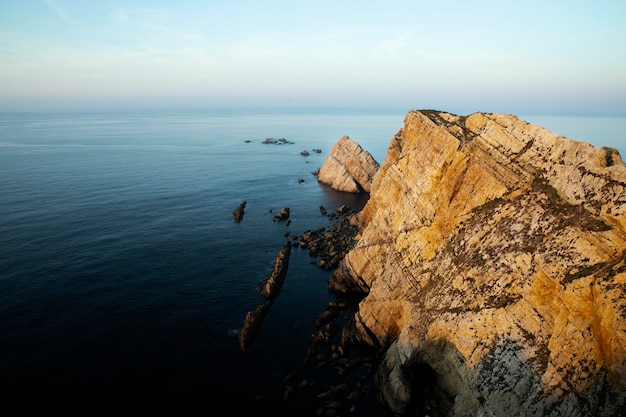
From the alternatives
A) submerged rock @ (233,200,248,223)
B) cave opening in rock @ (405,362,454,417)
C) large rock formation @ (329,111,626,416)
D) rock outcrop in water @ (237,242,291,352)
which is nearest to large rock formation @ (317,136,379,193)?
submerged rock @ (233,200,248,223)

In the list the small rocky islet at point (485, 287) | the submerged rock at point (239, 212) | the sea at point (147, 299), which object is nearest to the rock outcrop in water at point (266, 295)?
the sea at point (147, 299)

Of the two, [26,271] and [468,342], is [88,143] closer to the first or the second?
[26,271]

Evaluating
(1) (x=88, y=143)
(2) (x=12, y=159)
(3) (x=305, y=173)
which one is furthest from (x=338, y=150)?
(1) (x=88, y=143)

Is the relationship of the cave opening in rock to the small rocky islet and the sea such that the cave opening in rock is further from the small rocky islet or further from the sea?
the sea

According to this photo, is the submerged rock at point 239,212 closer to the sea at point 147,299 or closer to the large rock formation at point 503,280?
the sea at point 147,299

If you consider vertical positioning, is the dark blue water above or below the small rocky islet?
below
